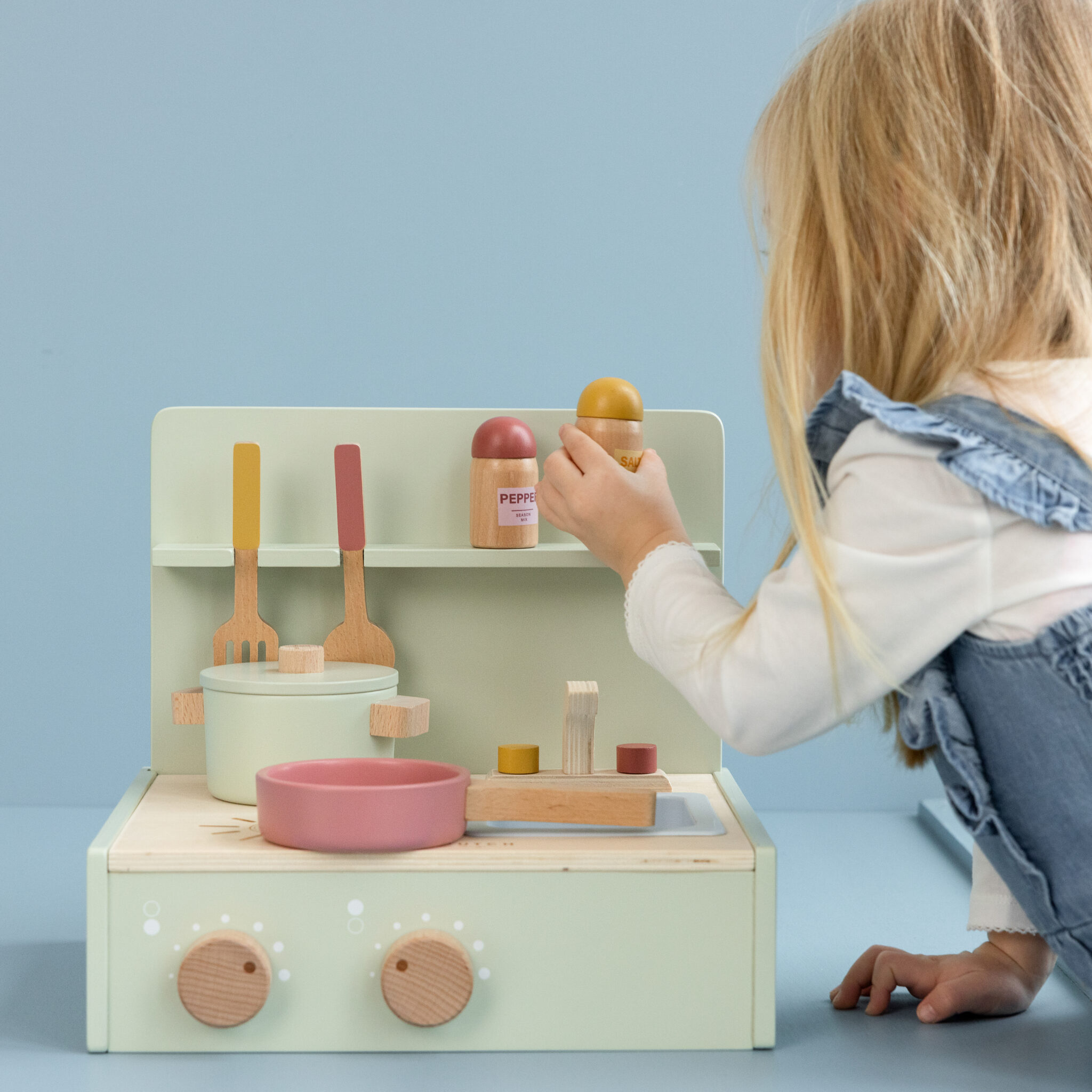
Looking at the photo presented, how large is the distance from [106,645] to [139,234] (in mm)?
431

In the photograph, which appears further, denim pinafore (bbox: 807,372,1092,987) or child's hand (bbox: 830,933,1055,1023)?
child's hand (bbox: 830,933,1055,1023)

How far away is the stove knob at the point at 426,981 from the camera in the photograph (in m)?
0.62

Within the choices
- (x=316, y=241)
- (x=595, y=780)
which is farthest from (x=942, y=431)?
(x=316, y=241)

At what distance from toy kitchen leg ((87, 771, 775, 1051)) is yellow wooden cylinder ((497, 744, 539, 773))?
0.29 ft

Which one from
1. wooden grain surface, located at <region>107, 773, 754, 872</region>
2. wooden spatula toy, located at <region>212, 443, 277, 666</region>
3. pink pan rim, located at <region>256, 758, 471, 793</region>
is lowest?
wooden grain surface, located at <region>107, 773, 754, 872</region>

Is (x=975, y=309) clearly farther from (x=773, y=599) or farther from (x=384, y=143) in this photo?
(x=384, y=143)

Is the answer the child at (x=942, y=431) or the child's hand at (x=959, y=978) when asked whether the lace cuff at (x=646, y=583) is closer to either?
the child at (x=942, y=431)

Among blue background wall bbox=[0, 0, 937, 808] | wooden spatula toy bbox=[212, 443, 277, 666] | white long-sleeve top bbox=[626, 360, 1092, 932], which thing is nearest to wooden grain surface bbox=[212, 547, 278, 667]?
wooden spatula toy bbox=[212, 443, 277, 666]

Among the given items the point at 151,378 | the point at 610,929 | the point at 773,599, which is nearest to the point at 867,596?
the point at 773,599

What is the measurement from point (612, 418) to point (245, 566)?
0.83 feet

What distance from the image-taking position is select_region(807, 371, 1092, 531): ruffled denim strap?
534 millimetres

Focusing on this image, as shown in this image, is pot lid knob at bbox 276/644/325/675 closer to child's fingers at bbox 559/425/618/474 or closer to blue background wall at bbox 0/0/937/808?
child's fingers at bbox 559/425/618/474

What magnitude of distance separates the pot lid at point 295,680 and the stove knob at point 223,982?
154 mm

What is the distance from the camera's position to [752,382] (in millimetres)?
1400
